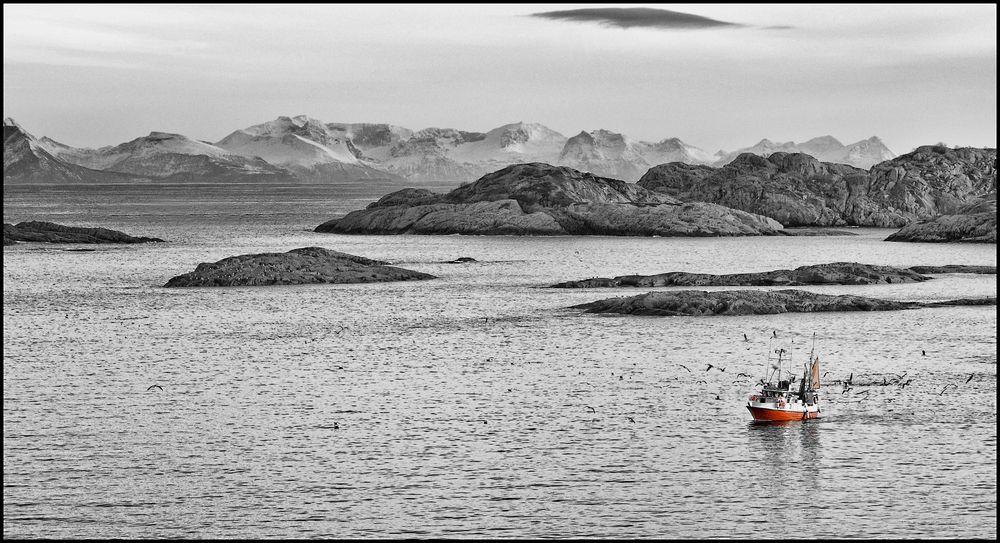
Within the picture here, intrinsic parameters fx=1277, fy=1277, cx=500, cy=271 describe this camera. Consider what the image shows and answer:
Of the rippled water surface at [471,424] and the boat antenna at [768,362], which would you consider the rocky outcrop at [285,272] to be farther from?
the boat antenna at [768,362]

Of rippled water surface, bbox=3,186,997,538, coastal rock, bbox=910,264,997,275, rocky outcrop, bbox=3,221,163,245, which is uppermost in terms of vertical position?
rocky outcrop, bbox=3,221,163,245

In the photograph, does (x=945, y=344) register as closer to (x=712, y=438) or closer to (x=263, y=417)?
(x=712, y=438)

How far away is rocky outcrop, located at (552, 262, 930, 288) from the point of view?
107188 mm

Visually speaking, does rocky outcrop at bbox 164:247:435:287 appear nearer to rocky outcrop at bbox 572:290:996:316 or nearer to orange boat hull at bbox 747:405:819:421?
rocky outcrop at bbox 572:290:996:316

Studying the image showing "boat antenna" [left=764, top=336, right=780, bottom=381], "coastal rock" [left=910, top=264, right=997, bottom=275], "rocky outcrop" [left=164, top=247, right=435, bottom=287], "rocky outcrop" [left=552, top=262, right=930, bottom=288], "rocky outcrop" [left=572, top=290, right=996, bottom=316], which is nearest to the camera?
"boat antenna" [left=764, top=336, right=780, bottom=381]

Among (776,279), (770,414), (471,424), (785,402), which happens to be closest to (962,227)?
(776,279)

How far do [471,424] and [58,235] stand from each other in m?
135

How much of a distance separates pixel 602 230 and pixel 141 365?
133 metres

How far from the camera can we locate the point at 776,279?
10781cm

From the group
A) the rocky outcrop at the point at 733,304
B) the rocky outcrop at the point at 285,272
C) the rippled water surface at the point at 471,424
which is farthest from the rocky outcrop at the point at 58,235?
the rocky outcrop at the point at 733,304

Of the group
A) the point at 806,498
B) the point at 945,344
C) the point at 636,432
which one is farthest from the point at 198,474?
the point at 945,344

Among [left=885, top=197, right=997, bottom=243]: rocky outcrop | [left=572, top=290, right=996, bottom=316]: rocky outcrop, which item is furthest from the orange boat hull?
[left=885, top=197, right=997, bottom=243]: rocky outcrop

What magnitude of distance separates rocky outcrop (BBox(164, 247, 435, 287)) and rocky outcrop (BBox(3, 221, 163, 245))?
6338cm

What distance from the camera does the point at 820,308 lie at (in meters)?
91.4
